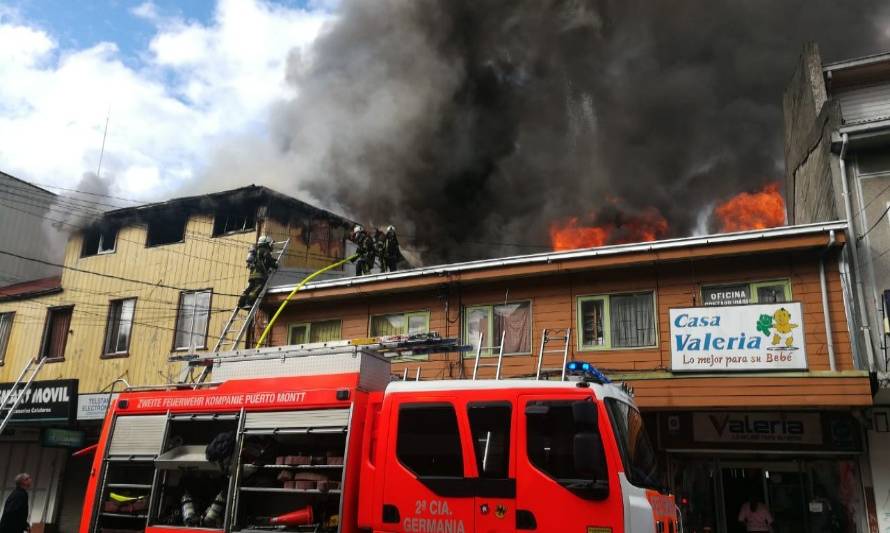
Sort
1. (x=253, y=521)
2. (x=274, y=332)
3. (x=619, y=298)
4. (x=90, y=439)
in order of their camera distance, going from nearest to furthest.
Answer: (x=253, y=521) → (x=619, y=298) → (x=274, y=332) → (x=90, y=439)

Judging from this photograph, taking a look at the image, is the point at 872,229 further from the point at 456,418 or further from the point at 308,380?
the point at 308,380

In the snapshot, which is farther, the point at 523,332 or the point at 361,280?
the point at 361,280

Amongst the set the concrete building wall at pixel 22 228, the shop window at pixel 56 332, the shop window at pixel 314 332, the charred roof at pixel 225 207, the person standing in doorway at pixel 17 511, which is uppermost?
the concrete building wall at pixel 22 228

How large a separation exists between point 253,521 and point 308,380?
161cm

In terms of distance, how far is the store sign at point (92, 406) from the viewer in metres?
17.2

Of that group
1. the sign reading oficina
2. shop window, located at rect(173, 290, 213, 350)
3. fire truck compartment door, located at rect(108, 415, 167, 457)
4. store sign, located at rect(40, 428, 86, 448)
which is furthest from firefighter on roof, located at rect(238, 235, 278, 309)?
the sign reading oficina

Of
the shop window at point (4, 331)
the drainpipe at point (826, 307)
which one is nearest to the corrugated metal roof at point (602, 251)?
the drainpipe at point (826, 307)

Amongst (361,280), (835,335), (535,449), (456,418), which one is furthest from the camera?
(361,280)

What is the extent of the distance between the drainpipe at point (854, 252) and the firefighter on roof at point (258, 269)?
12.5 m

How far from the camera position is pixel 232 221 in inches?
785

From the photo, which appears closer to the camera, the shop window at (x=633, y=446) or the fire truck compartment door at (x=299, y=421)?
the shop window at (x=633, y=446)

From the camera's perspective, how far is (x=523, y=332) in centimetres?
1427

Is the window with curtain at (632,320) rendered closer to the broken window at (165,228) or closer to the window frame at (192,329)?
the window frame at (192,329)

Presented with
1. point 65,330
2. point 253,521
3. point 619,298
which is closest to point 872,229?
point 619,298
